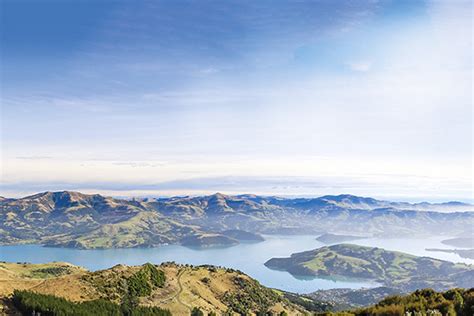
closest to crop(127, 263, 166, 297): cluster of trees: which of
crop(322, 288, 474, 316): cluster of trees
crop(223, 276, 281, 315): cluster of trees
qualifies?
crop(223, 276, 281, 315): cluster of trees

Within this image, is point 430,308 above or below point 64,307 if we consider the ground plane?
above

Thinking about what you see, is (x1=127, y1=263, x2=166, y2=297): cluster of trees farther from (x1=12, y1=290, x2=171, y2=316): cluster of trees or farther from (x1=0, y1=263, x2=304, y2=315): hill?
(x1=12, y1=290, x2=171, y2=316): cluster of trees

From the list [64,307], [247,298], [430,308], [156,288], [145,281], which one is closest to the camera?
[430,308]

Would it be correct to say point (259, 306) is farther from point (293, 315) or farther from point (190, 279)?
point (190, 279)

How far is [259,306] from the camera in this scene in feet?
498

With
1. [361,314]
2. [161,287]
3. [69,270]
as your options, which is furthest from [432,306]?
[69,270]

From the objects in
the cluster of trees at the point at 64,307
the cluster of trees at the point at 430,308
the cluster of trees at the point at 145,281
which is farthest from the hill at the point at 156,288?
the cluster of trees at the point at 430,308

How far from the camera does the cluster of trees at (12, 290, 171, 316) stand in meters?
77.3

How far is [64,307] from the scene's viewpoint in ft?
277

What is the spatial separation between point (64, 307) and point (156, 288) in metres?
51.2

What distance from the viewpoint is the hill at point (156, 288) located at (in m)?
102

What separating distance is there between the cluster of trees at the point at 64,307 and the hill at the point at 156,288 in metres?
1.43

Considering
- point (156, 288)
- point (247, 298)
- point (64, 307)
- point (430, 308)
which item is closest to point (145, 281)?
point (156, 288)

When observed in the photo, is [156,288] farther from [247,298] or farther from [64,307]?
[64,307]
